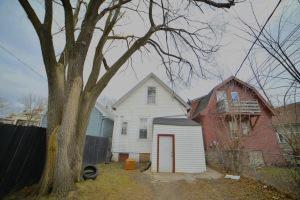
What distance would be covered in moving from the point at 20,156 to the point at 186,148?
864 cm

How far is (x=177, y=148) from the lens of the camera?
10.7 m

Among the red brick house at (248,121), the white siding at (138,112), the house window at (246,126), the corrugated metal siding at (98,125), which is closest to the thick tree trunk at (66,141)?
the white siding at (138,112)

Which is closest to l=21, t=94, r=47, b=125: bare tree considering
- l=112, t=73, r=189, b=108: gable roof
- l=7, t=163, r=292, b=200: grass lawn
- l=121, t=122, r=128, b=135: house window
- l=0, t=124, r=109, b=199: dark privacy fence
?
l=112, t=73, r=189, b=108: gable roof

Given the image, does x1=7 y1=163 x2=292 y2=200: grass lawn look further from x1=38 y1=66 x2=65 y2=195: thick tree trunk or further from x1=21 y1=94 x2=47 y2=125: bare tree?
x1=21 y1=94 x2=47 y2=125: bare tree

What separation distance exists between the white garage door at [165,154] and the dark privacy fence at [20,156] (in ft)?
22.0

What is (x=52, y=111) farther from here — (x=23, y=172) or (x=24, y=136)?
(x=23, y=172)

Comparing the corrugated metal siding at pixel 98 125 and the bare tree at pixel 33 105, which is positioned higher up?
the bare tree at pixel 33 105

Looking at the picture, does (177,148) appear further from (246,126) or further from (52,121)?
(246,126)

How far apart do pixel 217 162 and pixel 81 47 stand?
1124 centimetres

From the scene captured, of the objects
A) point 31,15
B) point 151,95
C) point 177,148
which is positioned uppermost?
point 151,95

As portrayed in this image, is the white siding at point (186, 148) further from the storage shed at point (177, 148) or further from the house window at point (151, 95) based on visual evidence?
the house window at point (151, 95)

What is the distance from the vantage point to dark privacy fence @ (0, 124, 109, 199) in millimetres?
4270

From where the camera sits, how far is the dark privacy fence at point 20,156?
168 inches

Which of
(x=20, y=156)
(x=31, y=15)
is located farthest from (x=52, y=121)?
(x=31, y=15)
